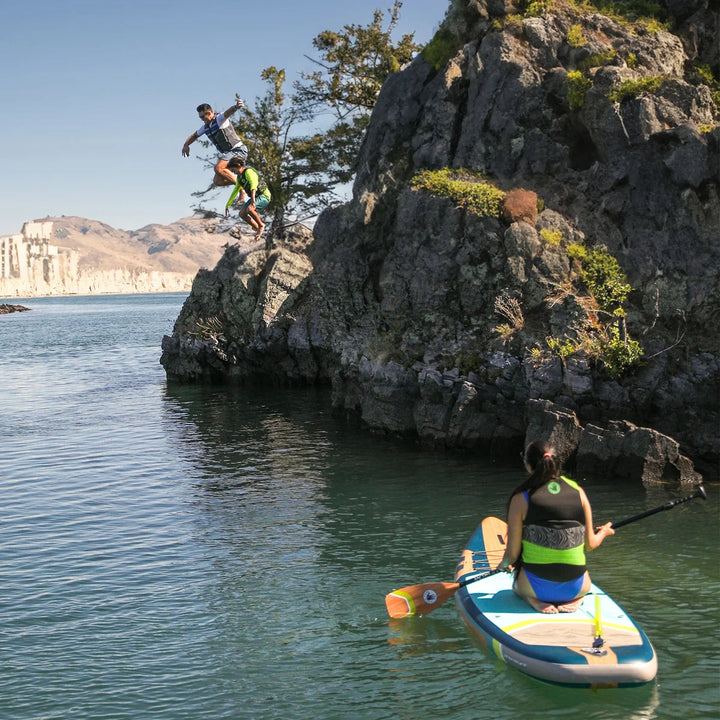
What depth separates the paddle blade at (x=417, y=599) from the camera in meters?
13.2

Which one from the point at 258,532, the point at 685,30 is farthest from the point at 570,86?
the point at 258,532

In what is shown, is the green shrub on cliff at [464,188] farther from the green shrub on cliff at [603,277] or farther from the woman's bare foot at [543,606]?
the woman's bare foot at [543,606]

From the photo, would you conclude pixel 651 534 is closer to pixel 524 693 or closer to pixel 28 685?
pixel 524 693

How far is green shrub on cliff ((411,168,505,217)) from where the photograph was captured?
26875 millimetres

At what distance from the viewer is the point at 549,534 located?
11219 mm

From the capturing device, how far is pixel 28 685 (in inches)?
466

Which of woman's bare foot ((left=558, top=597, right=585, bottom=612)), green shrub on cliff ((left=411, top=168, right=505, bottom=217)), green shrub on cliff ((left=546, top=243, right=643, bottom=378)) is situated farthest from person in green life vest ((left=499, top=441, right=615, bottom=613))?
green shrub on cliff ((left=411, top=168, right=505, bottom=217))

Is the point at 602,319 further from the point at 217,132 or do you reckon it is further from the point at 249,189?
the point at 217,132

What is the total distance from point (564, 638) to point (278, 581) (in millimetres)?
6515

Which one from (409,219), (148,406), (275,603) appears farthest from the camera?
(148,406)

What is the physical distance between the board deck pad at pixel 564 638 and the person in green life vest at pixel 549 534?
0.28 m

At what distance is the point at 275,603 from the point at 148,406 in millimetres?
24692

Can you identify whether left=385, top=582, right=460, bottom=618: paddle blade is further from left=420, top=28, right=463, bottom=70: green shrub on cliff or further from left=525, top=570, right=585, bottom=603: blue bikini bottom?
left=420, top=28, right=463, bottom=70: green shrub on cliff

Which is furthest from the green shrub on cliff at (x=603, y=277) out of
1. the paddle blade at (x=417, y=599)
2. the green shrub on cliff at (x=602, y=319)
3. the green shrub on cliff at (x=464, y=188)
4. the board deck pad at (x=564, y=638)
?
the board deck pad at (x=564, y=638)
